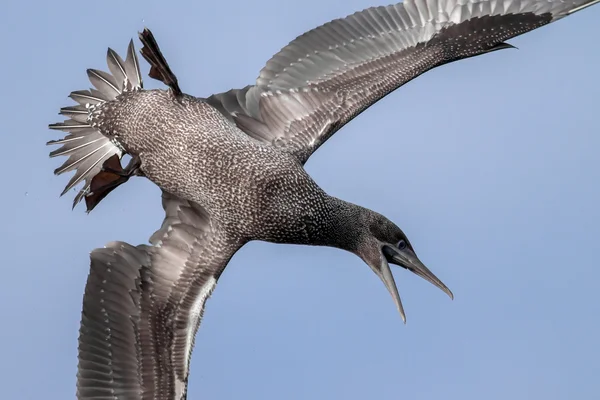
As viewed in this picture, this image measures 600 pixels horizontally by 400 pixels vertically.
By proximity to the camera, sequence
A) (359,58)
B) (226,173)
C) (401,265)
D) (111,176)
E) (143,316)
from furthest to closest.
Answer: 1. (359,58)
2. (401,265)
3. (143,316)
4. (111,176)
5. (226,173)

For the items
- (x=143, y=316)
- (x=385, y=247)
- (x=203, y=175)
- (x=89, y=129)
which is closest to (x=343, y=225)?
(x=385, y=247)

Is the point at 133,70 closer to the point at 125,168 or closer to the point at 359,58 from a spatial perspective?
the point at 125,168

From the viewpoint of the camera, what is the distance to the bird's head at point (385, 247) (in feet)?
35.1

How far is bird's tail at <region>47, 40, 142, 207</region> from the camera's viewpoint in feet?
37.1

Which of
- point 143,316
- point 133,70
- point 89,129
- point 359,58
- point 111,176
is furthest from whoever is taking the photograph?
point 359,58

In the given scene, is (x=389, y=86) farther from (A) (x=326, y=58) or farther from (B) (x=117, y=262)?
(B) (x=117, y=262)

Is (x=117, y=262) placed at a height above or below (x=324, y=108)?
below

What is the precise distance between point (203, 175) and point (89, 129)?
171 centimetres

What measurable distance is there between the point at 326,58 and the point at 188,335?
323cm

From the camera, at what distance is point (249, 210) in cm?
Answer: 1027

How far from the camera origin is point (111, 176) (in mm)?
10586

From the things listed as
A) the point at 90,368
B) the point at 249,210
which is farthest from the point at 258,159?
the point at 90,368

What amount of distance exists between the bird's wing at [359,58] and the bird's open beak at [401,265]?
1311 millimetres

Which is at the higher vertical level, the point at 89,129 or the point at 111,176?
the point at 89,129
